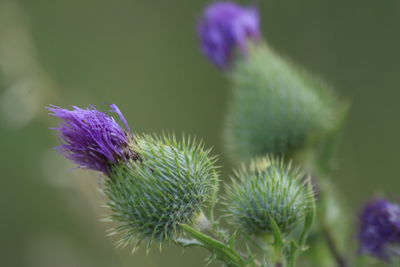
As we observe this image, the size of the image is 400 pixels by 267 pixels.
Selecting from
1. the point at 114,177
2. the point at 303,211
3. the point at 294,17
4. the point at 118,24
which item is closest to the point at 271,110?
the point at 303,211

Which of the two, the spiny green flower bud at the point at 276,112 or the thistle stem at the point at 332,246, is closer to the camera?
the thistle stem at the point at 332,246

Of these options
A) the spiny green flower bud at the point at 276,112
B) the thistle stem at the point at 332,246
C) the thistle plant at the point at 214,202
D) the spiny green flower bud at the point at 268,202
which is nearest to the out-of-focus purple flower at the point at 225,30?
the spiny green flower bud at the point at 276,112

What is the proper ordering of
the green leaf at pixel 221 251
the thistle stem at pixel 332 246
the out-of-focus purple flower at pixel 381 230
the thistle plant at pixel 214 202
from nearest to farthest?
the green leaf at pixel 221 251, the thistle plant at pixel 214 202, the out-of-focus purple flower at pixel 381 230, the thistle stem at pixel 332 246

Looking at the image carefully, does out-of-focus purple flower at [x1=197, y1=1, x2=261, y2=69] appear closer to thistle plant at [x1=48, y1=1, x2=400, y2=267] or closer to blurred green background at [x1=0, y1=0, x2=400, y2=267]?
thistle plant at [x1=48, y1=1, x2=400, y2=267]

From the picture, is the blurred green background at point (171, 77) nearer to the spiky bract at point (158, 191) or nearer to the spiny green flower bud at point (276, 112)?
the spiny green flower bud at point (276, 112)

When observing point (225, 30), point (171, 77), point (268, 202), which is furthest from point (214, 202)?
point (171, 77)

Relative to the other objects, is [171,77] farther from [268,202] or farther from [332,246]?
[268,202]

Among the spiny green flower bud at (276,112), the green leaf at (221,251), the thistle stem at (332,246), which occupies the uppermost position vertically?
the spiny green flower bud at (276,112)
